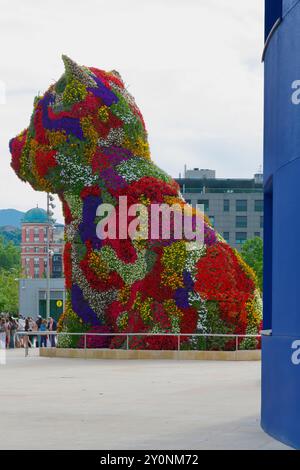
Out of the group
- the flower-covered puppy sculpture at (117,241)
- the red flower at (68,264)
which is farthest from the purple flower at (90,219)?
the red flower at (68,264)

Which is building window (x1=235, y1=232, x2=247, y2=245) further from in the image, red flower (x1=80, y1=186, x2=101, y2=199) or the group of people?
red flower (x1=80, y1=186, x2=101, y2=199)

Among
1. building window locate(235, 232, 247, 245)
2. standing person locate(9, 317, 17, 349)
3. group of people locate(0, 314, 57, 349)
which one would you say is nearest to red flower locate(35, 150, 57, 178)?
group of people locate(0, 314, 57, 349)

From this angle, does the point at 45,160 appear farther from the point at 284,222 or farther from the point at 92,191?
the point at 284,222

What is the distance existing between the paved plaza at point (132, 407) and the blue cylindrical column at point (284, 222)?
0.44 meters

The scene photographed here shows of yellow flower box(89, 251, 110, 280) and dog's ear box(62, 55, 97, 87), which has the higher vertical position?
dog's ear box(62, 55, 97, 87)

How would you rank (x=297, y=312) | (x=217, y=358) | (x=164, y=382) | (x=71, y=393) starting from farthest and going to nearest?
(x=217, y=358) → (x=164, y=382) → (x=71, y=393) → (x=297, y=312)

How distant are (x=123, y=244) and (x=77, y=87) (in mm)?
4565

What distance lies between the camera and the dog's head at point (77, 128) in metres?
32.2

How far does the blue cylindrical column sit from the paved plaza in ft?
1.43

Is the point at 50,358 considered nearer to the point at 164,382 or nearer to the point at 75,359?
the point at 75,359

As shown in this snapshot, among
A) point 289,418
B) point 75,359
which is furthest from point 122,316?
point 289,418

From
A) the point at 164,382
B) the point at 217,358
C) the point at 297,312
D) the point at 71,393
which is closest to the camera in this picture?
the point at 297,312

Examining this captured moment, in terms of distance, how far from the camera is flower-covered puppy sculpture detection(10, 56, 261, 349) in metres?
30.7

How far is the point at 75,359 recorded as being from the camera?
31.3 metres
